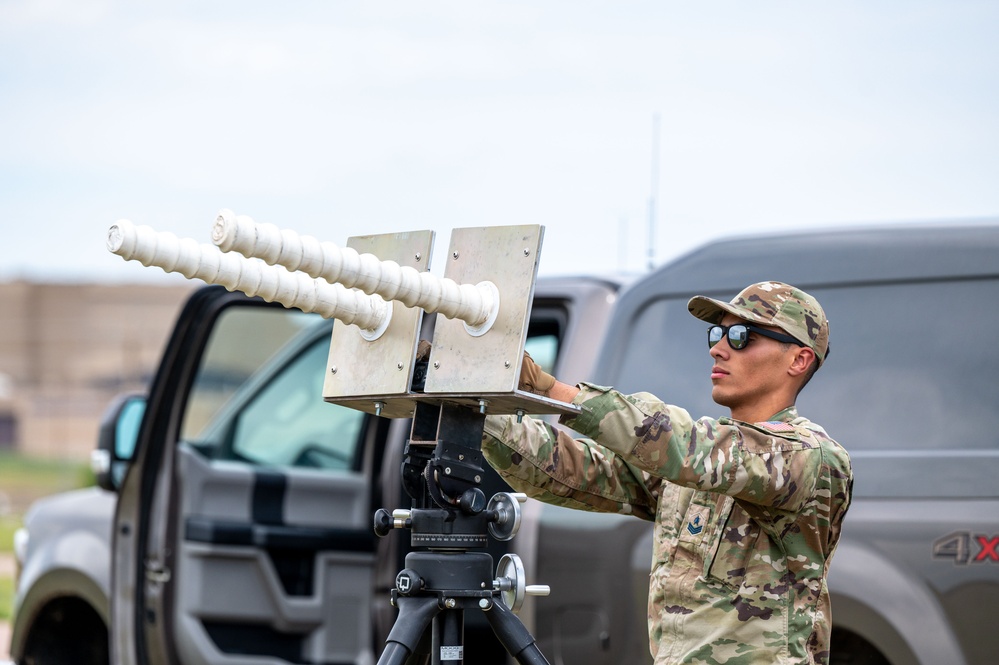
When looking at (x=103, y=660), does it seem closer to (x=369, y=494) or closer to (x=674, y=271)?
(x=369, y=494)

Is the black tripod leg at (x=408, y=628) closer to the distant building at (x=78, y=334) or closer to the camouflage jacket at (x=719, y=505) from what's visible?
the camouflage jacket at (x=719, y=505)

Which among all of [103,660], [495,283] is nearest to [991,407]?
[495,283]

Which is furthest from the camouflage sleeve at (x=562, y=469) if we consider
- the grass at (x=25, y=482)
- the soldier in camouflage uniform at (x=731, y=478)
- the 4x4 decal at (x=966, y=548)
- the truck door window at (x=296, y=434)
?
the grass at (x=25, y=482)

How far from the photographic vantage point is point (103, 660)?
239 inches

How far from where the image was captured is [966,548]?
12.0 feet

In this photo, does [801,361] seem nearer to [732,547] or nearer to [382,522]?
[732,547]

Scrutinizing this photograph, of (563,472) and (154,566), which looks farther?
(154,566)

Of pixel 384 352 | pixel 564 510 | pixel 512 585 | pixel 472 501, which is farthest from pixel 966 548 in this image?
pixel 384 352

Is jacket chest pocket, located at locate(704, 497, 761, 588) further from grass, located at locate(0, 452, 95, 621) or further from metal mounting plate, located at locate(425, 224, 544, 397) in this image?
grass, located at locate(0, 452, 95, 621)

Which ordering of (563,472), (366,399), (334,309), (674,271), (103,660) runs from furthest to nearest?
(103,660), (674,271), (563,472), (366,399), (334,309)

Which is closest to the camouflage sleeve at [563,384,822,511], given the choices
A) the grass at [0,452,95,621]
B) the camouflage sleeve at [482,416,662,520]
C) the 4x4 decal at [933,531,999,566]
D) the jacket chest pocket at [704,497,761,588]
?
the jacket chest pocket at [704,497,761,588]

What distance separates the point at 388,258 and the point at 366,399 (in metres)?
0.29

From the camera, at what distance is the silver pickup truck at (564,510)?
375cm

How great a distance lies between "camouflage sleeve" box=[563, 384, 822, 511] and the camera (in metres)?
2.62
